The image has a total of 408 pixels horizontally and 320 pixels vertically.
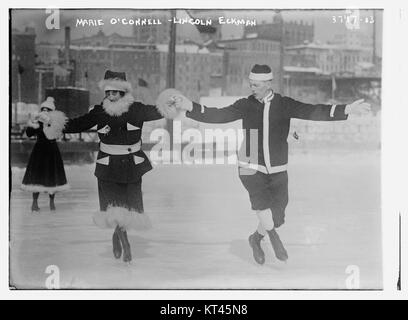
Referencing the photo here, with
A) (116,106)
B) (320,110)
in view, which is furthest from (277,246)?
(116,106)

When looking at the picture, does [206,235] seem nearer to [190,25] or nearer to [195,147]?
[195,147]

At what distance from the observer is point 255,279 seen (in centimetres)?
369

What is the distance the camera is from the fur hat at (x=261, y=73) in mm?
3676

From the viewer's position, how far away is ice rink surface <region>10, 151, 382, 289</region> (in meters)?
3.70

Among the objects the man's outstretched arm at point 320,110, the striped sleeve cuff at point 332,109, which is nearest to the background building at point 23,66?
the man's outstretched arm at point 320,110

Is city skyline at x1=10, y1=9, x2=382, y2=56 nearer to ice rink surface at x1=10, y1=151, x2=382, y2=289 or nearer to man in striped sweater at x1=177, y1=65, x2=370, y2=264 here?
man in striped sweater at x1=177, y1=65, x2=370, y2=264

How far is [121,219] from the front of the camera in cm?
369

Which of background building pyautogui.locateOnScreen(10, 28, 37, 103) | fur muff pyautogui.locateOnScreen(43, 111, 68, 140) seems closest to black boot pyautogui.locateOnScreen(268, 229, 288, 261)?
fur muff pyautogui.locateOnScreen(43, 111, 68, 140)

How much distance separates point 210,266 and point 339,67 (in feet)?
3.71

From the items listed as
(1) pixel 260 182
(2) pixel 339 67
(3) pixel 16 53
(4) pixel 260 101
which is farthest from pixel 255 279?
(3) pixel 16 53

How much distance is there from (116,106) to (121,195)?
0.42m

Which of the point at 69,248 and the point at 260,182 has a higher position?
the point at 260,182
